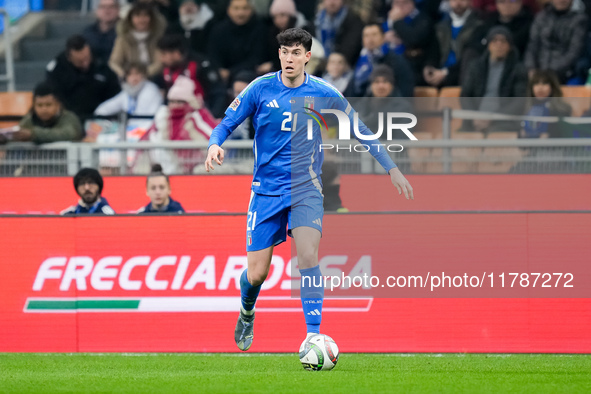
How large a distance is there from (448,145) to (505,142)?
0.60 meters

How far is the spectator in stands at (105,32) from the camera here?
14.5 meters

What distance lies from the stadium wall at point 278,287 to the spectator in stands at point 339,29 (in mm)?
4660

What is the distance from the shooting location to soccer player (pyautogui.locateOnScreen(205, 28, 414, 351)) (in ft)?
23.2

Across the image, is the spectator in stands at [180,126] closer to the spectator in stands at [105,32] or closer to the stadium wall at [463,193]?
the stadium wall at [463,193]

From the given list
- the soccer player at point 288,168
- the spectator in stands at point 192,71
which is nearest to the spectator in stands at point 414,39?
the spectator in stands at point 192,71

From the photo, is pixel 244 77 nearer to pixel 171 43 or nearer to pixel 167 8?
pixel 171 43

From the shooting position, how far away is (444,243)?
29.6ft

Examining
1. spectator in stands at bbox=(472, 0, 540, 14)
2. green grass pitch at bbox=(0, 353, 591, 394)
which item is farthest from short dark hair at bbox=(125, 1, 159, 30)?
green grass pitch at bbox=(0, 353, 591, 394)

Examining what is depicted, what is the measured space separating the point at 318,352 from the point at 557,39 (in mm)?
7191

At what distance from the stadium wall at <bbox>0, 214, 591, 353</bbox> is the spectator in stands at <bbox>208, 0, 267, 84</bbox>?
187 inches

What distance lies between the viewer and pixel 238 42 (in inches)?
539

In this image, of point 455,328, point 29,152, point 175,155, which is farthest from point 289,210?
point 29,152

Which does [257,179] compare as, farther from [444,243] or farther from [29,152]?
[29,152]

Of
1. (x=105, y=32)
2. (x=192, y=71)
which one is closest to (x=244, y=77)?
(x=192, y=71)
